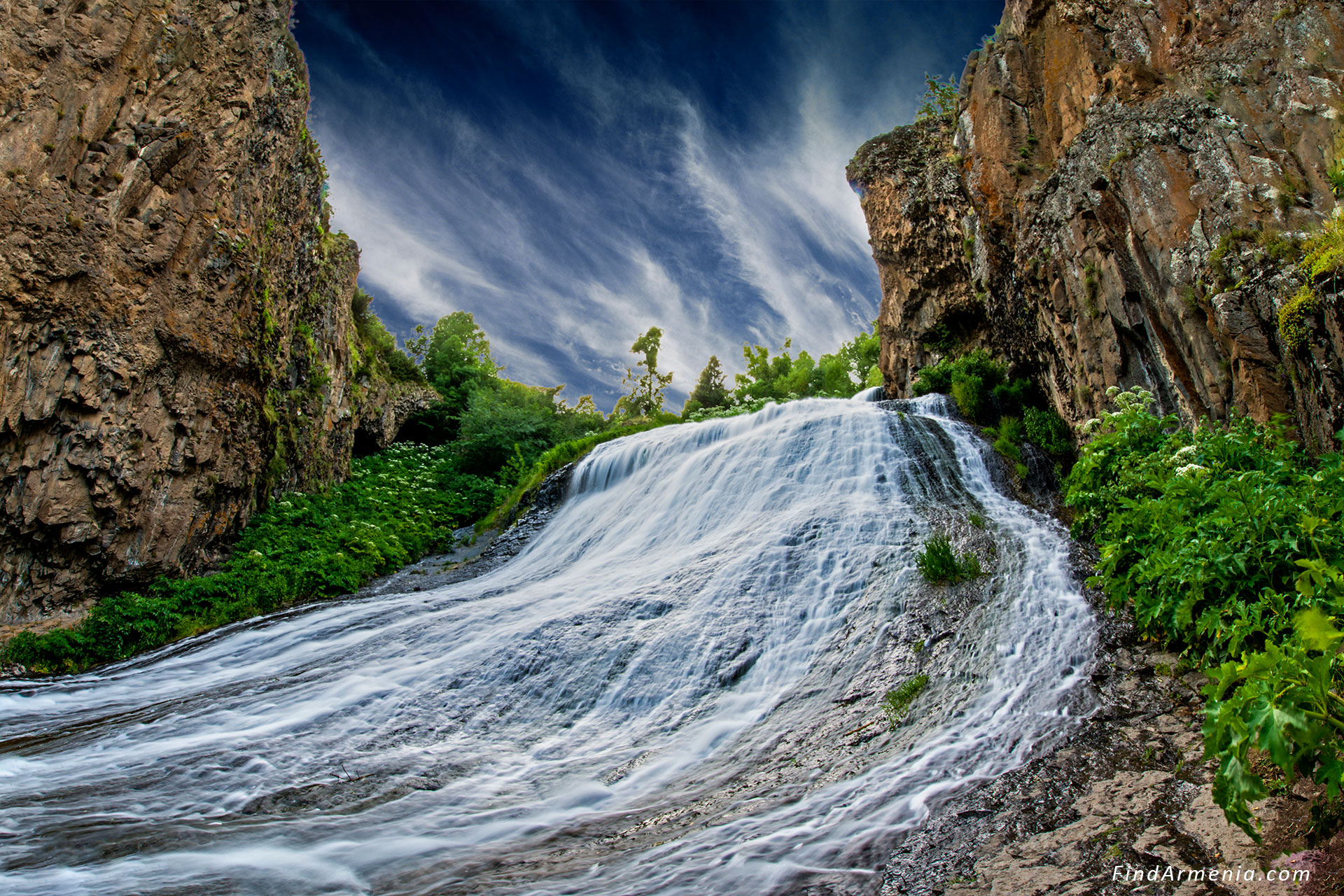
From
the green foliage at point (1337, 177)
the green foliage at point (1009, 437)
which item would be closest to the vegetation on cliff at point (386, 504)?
the green foliage at point (1009, 437)

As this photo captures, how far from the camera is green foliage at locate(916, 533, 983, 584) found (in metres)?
6.20

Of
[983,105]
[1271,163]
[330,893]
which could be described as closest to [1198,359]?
[1271,163]

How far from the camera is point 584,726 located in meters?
5.03

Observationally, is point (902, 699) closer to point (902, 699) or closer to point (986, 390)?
point (902, 699)

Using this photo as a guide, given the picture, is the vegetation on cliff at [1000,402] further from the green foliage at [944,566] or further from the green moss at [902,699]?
the green moss at [902,699]

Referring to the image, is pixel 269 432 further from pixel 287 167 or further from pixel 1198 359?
pixel 1198 359

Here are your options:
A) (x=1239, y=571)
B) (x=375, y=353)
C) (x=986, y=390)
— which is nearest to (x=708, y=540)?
(x=1239, y=571)

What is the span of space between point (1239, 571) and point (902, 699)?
7.36 feet

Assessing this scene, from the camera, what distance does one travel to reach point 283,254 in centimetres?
1284

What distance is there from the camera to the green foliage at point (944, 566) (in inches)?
244

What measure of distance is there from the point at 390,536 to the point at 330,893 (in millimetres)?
10746

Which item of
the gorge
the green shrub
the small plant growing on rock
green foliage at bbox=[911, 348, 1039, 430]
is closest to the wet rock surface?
the gorge

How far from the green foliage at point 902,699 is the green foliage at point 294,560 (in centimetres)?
917

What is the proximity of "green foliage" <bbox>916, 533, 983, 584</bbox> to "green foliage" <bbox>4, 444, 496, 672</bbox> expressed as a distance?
30.5 feet
